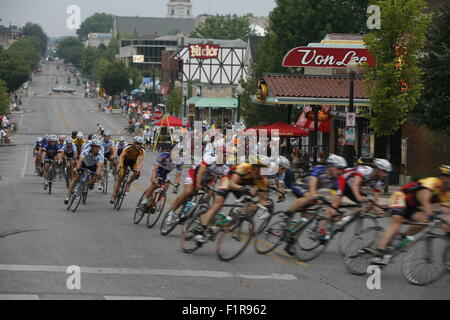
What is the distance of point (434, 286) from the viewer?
1126cm

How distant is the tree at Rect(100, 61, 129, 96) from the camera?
431ft

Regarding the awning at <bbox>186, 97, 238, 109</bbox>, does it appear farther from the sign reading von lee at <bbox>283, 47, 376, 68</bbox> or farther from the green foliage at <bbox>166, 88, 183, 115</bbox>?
the sign reading von lee at <bbox>283, 47, 376, 68</bbox>

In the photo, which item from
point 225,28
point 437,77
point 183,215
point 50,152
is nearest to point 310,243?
point 183,215

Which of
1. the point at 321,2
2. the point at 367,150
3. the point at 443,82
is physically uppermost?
the point at 321,2

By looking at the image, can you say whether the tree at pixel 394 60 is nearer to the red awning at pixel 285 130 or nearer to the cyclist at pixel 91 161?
the red awning at pixel 285 130

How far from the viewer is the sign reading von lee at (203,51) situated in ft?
294

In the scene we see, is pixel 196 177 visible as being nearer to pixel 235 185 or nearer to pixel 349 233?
pixel 235 185

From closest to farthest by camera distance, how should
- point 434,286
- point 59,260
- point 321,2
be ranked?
point 434,286 → point 59,260 → point 321,2

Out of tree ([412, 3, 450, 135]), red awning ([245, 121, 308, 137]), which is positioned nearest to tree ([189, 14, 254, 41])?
red awning ([245, 121, 308, 137])

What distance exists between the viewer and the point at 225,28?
140 m

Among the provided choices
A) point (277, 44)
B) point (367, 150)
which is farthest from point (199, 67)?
point (367, 150)
